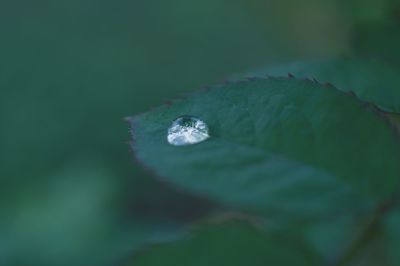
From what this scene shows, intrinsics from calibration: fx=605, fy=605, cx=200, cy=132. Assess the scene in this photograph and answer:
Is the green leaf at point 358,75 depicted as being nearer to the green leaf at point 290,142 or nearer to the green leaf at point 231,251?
the green leaf at point 290,142

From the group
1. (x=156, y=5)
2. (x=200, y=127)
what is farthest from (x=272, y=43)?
(x=200, y=127)

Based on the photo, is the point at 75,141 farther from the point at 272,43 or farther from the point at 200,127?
the point at 200,127

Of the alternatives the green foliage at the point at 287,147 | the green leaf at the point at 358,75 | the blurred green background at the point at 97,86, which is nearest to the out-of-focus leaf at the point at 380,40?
the green leaf at the point at 358,75

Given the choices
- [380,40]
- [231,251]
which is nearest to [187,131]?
[231,251]

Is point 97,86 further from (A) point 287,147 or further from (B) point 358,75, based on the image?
(A) point 287,147

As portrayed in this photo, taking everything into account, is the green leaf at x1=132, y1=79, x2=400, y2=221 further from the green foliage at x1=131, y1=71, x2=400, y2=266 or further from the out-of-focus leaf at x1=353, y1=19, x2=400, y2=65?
the out-of-focus leaf at x1=353, y1=19, x2=400, y2=65

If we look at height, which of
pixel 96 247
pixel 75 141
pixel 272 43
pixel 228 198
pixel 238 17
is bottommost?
pixel 228 198

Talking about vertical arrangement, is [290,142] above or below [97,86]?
below
